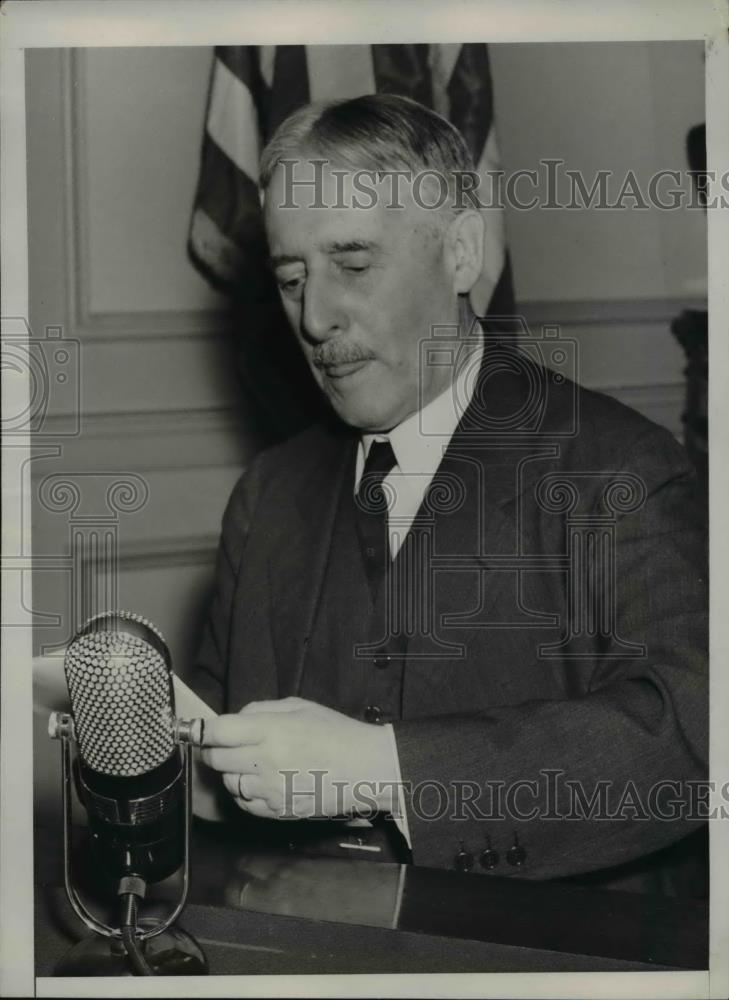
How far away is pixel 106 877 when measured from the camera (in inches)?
46.3

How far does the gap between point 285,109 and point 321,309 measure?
0.24 m

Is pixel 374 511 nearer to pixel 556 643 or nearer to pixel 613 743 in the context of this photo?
pixel 556 643

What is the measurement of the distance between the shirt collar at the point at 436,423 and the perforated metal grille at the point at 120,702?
39 cm

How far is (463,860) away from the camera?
1.17m

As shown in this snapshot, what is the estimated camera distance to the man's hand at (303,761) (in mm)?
1141

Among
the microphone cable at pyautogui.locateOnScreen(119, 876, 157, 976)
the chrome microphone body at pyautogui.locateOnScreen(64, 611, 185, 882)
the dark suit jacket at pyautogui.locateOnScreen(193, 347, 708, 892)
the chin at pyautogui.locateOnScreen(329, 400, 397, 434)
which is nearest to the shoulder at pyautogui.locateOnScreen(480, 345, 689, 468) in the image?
the dark suit jacket at pyautogui.locateOnScreen(193, 347, 708, 892)

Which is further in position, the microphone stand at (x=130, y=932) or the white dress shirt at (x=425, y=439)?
the white dress shirt at (x=425, y=439)

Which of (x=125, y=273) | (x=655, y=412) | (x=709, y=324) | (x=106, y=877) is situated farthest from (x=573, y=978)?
(x=125, y=273)

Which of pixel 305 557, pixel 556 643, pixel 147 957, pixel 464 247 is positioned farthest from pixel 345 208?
pixel 147 957

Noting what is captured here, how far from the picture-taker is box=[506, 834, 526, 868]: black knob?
1.18m

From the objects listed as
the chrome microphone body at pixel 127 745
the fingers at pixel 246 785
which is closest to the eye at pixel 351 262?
the chrome microphone body at pixel 127 745

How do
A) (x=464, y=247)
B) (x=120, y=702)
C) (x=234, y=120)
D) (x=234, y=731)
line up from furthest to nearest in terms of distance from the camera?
(x=234, y=120) < (x=464, y=247) < (x=234, y=731) < (x=120, y=702)

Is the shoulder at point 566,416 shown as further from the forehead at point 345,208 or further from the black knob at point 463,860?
the black knob at point 463,860

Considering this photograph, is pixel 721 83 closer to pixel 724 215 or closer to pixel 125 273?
pixel 724 215
